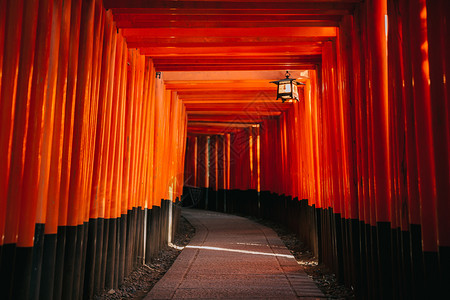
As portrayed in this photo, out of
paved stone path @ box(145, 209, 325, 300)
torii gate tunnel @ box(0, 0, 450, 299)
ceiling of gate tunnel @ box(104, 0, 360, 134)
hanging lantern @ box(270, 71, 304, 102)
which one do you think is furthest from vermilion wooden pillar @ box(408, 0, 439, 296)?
hanging lantern @ box(270, 71, 304, 102)

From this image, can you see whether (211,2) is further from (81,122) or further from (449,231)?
(449,231)

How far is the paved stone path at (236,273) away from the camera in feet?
14.9

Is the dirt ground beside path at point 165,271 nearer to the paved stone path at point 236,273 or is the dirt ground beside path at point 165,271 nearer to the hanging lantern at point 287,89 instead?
the paved stone path at point 236,273

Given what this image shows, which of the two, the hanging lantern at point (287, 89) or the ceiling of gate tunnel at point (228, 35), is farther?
the hanging lantern at point (287, 89)

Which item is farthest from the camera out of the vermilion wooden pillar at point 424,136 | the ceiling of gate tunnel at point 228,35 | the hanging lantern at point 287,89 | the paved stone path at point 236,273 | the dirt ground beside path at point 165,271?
the hanging lantern at point 287,89

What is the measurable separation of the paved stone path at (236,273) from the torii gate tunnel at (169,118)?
623 mm

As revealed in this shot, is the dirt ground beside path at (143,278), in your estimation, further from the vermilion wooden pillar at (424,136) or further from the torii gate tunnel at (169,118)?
the vermilion wooden pillar at (424,136)

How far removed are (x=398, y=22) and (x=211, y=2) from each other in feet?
7.22

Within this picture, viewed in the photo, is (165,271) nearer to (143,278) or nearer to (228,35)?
(143,278)

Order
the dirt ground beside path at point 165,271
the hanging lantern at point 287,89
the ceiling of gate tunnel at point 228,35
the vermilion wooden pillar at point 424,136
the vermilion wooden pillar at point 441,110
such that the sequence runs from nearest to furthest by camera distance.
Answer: the vermilion wooden pillar at point 441,110 → the vermilion wooden pillar at point 424,136 → the ceiling of gate tunnel at point 228,35 → the dirt ground beside path at point 165,271 → the hanging lantern at point 287,89

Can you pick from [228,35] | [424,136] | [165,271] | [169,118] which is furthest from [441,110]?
[169,118]

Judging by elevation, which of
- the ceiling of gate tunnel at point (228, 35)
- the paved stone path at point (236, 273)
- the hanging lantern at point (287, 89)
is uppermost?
the ceiling of gate tunnel at point (228, 35)

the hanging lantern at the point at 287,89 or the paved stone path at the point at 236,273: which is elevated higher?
the hanging lantern at the point at 287,89

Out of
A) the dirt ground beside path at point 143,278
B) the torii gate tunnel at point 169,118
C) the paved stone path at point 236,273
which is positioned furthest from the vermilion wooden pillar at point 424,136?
the dirt ground beside path at point 143,278
